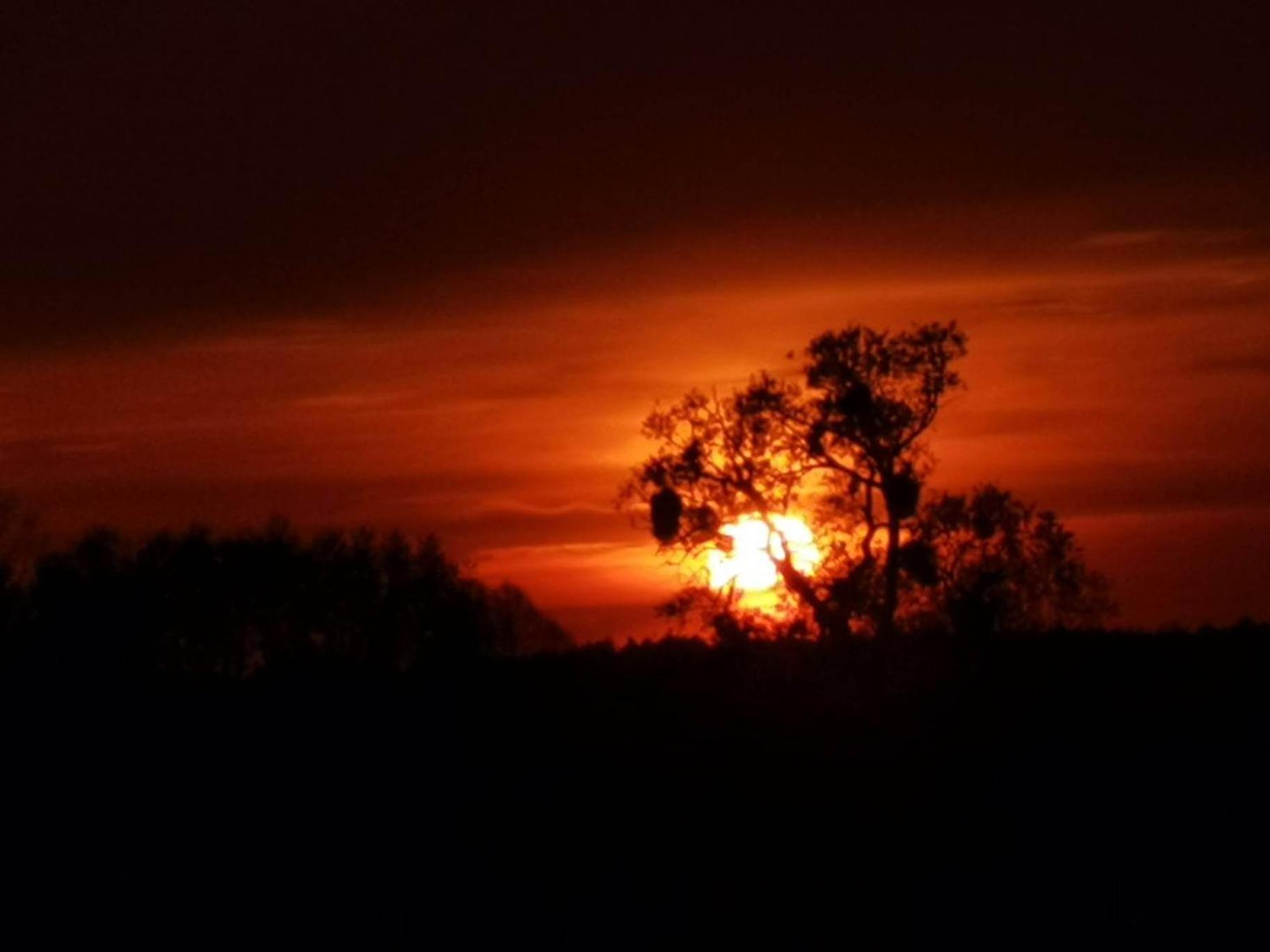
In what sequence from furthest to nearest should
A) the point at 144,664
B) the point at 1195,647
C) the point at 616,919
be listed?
the point at 144,664 < the point at 1195,647 < the point at 616,919

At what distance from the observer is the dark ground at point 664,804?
55.4 feet

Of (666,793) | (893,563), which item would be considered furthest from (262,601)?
(666,793)

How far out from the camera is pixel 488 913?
16938mm

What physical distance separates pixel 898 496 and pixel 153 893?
99.0 feet

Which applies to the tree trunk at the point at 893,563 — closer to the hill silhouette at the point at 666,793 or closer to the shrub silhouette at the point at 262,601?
the shrub silhouette at the point at 262,601

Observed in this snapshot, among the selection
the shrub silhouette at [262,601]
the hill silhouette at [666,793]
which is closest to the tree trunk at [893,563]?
the shrub silhouette at [262,601]

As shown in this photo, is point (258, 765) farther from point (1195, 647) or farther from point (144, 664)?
point (1195, 647)

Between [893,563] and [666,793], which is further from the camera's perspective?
[893,563]

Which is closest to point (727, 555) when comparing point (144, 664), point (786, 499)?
point (786, 499)

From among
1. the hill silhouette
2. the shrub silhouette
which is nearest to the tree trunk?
the shrub silhouette

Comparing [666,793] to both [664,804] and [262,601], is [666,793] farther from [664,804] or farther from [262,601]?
[262,601]

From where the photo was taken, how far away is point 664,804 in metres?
18.4

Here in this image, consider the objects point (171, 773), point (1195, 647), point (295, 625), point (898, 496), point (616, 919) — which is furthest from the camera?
point (295, 625)

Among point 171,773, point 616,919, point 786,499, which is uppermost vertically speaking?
point 786,499
